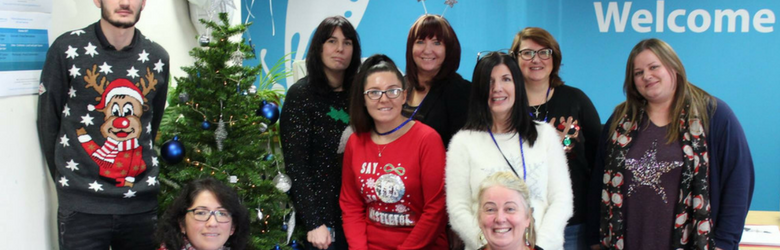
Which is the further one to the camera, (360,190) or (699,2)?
(699,2)

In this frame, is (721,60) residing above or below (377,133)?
above

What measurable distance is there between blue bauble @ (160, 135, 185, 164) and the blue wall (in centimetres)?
263

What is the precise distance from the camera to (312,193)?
275 cm

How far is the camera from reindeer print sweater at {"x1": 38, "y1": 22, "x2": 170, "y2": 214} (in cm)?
229

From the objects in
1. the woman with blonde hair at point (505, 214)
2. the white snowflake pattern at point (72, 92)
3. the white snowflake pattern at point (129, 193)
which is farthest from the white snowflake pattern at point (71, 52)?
the woman with blonde hair at point (505, 214)

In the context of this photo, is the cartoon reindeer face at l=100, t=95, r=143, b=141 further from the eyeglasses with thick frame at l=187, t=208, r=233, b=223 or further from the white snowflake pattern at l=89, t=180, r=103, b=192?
the eyeglasses with thick frame at l=187, t=208, r=233, b=223

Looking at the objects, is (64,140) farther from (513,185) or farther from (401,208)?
(513,185)

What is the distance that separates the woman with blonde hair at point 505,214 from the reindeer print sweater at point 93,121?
4.30ft

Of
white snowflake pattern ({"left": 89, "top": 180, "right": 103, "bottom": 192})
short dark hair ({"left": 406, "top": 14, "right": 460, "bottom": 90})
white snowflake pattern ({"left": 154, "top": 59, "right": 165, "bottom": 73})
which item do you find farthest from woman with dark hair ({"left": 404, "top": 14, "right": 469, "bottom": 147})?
white snowflake pattern ({"left": 89, "top": 180, "right": 103, "bottom": 192})

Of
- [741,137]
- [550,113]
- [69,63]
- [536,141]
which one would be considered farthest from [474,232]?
[69,63]

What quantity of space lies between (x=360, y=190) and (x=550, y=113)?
0.87 metres

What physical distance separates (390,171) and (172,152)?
2.81 ft

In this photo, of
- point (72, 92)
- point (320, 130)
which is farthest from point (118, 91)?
point (320, 130)

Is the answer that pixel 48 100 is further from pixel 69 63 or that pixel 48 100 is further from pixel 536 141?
pixel 536 141
